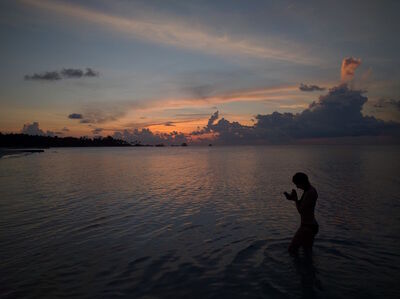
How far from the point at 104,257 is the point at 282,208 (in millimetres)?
12517

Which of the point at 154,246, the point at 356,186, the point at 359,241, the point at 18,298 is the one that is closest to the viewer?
the point at 18,298

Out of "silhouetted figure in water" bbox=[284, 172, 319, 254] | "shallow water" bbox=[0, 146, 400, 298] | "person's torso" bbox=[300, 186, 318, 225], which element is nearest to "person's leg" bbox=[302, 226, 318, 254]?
"silhouetted figure in water" bbox=[284, 172, 319, 254]

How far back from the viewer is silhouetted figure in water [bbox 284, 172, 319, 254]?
351 inches

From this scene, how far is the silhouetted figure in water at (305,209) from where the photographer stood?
8.91 meters

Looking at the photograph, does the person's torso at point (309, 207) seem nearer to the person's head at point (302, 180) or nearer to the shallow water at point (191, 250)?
the person's head at point (302, 180)

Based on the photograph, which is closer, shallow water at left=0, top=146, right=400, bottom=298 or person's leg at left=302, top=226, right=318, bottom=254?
shallow water at left=0, top=146, right=400, bottom=298

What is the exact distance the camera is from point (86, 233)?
44.7ft

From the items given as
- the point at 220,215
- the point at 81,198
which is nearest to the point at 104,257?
the point at 220,215

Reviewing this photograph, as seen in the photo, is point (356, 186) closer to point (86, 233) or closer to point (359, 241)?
point (359, 241)

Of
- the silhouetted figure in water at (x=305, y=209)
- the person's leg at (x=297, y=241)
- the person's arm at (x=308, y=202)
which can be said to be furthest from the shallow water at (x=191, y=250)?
the person's arm at (x=308, y=202)

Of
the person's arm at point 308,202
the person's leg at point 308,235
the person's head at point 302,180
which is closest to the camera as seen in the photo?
the person's head at point 302,180

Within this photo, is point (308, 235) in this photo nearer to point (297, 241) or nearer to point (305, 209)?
point (297, 241)

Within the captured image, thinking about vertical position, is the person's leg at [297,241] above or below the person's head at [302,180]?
below

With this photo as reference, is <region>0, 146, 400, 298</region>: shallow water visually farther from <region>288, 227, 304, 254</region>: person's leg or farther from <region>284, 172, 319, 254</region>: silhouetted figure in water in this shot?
<region>284, 172, 319, 254</region>: silhouetted figure in water
